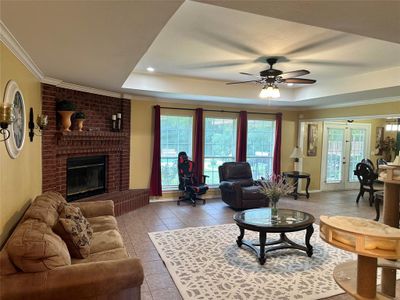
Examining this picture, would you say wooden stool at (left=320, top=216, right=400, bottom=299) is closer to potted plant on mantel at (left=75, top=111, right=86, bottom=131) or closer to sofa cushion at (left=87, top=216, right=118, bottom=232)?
sofa cushion at (left=87, top=216, right=118, bottom=232)

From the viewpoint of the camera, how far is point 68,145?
15.1 feet

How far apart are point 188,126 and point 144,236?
10.3 ft

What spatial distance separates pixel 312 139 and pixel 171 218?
4.95 metres

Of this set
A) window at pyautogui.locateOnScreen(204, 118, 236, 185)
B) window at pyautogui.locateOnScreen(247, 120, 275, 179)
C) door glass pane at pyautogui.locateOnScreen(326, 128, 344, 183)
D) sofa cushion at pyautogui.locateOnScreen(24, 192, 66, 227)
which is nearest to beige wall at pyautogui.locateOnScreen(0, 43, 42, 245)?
sofa cushion at pyautogui.locateOnScreen(24, 192, 66, 227)

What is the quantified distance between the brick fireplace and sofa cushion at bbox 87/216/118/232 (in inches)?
46.8

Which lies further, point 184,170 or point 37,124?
point 184,170

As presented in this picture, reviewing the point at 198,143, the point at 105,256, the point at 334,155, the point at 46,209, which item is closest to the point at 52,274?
the point at 105,256

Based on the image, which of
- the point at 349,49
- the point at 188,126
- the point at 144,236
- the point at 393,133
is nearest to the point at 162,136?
the point at 188,126

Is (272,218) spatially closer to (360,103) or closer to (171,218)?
(171,218)

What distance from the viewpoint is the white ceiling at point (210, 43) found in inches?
69.3

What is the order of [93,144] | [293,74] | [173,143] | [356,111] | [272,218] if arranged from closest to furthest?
[293,74]
[272,218]
[93,144]
[356,111]
[173,143]

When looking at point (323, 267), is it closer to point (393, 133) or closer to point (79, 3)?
point (79, 3)

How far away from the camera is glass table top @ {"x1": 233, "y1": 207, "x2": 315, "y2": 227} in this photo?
11.4ft

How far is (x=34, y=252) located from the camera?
6.01ft
